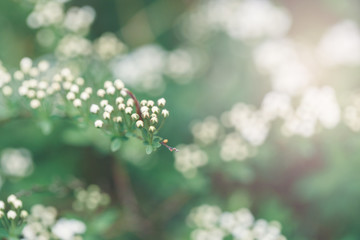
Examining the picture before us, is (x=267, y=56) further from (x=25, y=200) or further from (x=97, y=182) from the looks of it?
(x=25, y=200)

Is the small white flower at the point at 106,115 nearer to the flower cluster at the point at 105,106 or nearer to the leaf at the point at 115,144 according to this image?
the flower cluster at the point at 105,106

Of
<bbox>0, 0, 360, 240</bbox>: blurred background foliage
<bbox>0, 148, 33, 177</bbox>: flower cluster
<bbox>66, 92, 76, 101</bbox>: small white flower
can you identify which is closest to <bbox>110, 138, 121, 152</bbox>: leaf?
<bbox>66, 92, 76, 101</bbox>: small white flower

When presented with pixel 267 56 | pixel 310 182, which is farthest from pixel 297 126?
pixel 267 56

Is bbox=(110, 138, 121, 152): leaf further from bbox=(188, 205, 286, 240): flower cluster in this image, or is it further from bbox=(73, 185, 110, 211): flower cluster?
bbox=(188, 205, 286, 240): flower cluster

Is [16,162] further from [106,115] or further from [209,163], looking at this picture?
[106,115]

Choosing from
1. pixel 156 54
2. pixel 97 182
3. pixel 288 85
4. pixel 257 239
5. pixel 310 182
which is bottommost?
pixel 257 239

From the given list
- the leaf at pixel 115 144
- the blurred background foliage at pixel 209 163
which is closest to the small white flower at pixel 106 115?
the leaf at pixel 115 144
